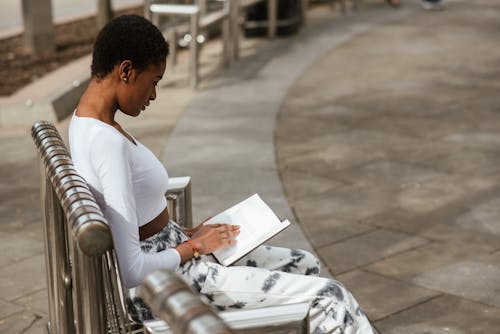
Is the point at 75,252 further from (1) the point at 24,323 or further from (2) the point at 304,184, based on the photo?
(2) the point at 304,184

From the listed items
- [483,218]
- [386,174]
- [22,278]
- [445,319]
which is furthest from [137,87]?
[386,174]

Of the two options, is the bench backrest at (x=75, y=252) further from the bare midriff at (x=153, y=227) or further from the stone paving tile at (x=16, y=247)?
the stone paving tile at (x=16, y=247)

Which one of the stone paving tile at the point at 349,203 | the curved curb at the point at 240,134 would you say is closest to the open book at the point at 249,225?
the curved curb at the point at 240,134

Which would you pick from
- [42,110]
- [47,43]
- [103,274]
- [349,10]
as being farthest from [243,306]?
[349,10]

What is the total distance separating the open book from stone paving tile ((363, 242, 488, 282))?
180 cm

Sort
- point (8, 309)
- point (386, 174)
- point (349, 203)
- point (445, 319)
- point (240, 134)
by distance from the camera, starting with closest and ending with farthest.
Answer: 1. point (445, 319)
2. point (8, 309)
3. point (349, 203)
4. point (386, 174)
5. point (240, 134)

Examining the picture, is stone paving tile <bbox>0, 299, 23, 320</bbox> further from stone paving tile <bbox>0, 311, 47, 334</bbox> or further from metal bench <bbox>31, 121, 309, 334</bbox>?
metal bench <bbox>31, 121, 309, 334</bbox>

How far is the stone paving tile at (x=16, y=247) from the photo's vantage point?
5574 mm

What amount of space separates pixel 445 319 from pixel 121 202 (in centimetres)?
211


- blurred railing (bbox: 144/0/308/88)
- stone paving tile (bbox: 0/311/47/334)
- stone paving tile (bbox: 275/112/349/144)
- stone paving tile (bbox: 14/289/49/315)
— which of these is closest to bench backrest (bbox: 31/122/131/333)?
stone paving tile (bbox: 0/311/47/334)

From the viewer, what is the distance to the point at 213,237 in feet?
10.9

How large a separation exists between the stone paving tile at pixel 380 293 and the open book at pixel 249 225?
133 cm

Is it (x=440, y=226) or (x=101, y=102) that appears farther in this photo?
(x=440, y=226)

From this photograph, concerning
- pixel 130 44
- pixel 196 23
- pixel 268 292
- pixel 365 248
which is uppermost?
pixel 130 44
